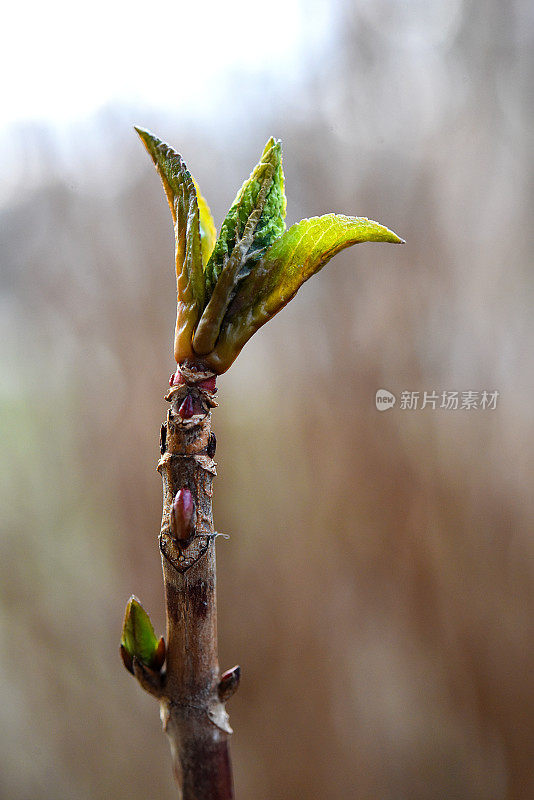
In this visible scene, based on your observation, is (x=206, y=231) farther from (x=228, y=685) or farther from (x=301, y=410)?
(x=301, y=410)

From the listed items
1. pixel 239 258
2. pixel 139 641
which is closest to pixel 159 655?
pixel 139 641

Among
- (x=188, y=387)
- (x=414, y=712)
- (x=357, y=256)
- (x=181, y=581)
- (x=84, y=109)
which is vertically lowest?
(x=414, y=712)

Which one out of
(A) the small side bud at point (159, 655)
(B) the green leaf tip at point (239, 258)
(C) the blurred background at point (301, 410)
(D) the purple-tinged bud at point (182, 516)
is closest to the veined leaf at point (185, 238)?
(B) the green leaf tip at point (239, 258)

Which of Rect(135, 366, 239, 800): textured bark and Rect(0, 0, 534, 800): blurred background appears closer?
Rect(135, 366, 239, 800): textured bark

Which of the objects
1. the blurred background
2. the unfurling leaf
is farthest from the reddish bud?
the blurred background

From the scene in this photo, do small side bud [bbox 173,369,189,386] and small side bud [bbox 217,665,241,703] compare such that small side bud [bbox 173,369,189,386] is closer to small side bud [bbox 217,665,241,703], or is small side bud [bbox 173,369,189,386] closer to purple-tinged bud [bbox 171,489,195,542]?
purple-tinged bud [bbox 171,489,195,542]

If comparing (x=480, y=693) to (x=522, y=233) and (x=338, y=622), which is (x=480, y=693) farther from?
(x=522, y=233)

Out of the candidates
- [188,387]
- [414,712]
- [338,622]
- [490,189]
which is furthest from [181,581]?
[490,189]
